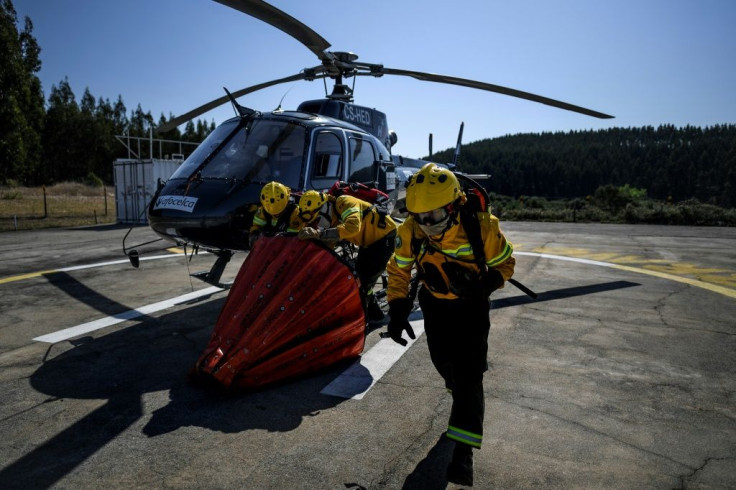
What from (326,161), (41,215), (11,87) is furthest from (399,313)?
(11,87)

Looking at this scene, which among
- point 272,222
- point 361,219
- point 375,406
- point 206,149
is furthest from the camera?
point 206,149

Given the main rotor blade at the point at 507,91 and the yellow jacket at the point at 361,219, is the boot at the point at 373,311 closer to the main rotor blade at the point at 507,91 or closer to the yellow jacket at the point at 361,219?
the yellow jacket at the point at 361,219

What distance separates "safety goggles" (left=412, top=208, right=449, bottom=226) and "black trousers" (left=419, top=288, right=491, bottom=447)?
0.61 metres

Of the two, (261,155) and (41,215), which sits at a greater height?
(261,155)

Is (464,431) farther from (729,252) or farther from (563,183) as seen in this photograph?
(563,183)

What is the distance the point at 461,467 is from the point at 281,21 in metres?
5.90

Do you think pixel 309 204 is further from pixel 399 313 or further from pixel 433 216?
pixel 433 216

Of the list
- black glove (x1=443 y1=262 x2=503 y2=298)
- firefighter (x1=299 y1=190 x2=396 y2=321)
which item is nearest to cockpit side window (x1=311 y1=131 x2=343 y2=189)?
firefighter (x1=299 y1=190 x2=396 y2=321)

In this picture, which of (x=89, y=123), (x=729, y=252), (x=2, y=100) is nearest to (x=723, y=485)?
(x=729, y=252)

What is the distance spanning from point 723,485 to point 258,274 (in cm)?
398

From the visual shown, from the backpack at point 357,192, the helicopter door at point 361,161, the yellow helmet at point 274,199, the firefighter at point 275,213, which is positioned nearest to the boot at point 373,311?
the backpack at point 357,192

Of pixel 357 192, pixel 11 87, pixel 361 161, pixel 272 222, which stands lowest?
pixel 272 222

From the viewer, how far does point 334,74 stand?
9625 millimetres

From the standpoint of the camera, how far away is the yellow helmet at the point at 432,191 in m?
3.33
